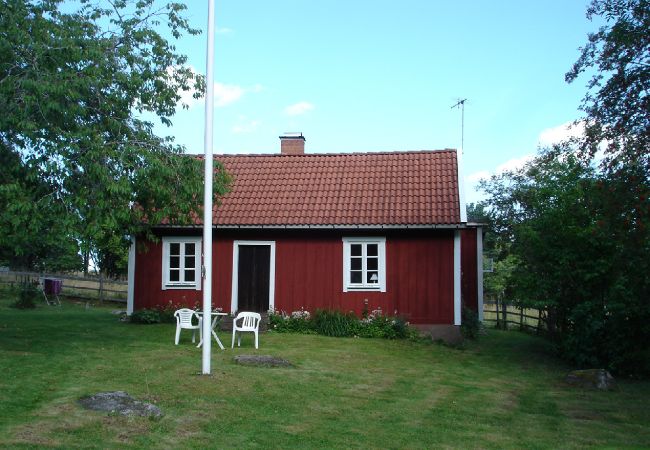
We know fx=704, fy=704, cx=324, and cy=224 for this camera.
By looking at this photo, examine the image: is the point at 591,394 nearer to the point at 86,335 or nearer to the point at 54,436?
the point at 54,436

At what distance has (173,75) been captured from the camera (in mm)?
14492

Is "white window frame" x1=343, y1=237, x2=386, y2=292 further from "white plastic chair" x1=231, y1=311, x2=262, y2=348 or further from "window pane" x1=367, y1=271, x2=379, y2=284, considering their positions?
"white plastic chair" x1=231, y1=311, x2=262, y2=348

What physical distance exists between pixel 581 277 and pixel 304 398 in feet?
27.1

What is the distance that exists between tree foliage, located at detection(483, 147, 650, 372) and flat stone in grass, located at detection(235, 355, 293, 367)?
20.5 ft

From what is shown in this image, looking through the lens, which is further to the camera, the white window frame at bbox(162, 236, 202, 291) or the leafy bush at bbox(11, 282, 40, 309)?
the leafy bush at bbox(11, 282, 40, 309)

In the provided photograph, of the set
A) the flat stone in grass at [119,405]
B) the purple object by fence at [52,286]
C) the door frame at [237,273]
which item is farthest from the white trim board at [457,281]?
the purple object by fence at [52,286]

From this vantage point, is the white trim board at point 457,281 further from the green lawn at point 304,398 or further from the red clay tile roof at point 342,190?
the green lawn at point 304,398

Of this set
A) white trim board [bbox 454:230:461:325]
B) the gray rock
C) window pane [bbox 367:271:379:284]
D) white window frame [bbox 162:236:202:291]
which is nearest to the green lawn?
the gray rock

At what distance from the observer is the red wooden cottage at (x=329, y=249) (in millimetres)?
18844

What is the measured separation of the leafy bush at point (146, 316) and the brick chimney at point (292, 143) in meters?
7.49

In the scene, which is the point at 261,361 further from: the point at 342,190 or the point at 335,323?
the point at 342,190

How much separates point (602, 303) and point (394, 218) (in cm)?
577

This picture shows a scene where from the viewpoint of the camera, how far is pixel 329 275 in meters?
19.3

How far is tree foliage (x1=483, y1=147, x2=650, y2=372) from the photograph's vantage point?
14.1 metres
